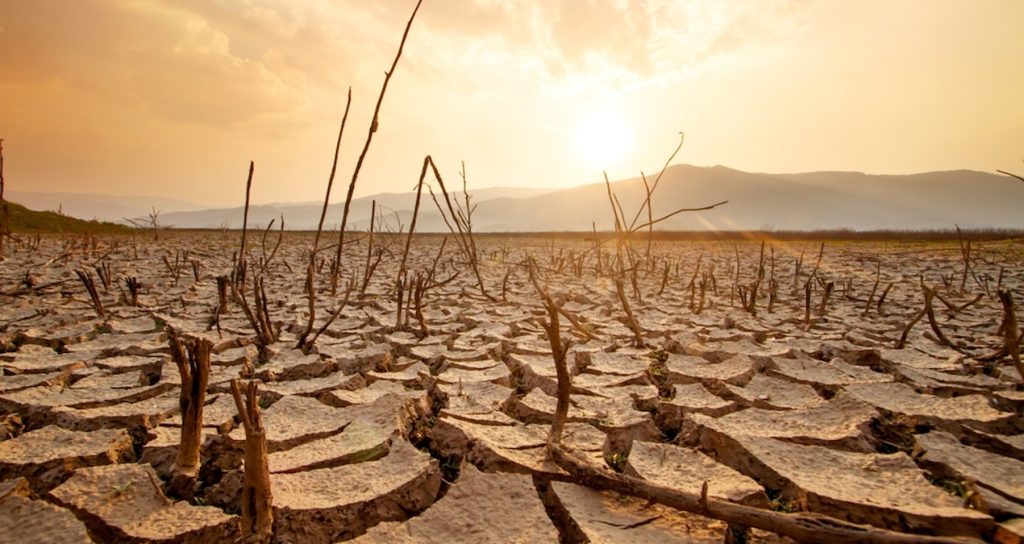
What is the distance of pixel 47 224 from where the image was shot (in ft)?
35.2

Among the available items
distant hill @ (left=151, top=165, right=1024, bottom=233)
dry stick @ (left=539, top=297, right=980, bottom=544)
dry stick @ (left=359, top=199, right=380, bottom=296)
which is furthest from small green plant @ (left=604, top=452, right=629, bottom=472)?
distant hill @ (left=151, top=165, right=1024, bottom=233)

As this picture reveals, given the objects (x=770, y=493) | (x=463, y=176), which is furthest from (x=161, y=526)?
(x=463, y=176)

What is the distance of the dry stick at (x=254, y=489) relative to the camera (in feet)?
2.81

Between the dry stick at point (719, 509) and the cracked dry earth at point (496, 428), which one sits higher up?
the dry stick at point (719, 509)

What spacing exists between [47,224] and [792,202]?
13576 cm

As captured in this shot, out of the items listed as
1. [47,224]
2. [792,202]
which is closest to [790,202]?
[792,202]

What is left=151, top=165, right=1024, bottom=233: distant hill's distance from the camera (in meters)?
113

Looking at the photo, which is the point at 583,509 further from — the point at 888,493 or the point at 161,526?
the point at 161,526

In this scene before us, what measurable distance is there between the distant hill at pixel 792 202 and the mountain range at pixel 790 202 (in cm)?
25

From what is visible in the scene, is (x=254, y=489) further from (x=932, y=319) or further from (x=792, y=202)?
(x=792, y=202)

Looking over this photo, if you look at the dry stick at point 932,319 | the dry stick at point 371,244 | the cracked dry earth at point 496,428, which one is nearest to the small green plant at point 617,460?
the cracked dry earth at point 496,428

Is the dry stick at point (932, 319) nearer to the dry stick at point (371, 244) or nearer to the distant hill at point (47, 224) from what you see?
the dry stick at point (371, 244)

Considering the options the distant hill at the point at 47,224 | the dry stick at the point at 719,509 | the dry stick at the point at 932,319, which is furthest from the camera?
the distant hill at the point at 47,224

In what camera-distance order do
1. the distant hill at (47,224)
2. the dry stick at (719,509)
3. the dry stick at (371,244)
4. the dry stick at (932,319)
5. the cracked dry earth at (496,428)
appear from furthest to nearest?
the distant hill at (47,224)
the dry stick at (932,319)
the dry stick at (371,244)
the cracked dry earth at (496,428)
the dry stick at (719,509)
